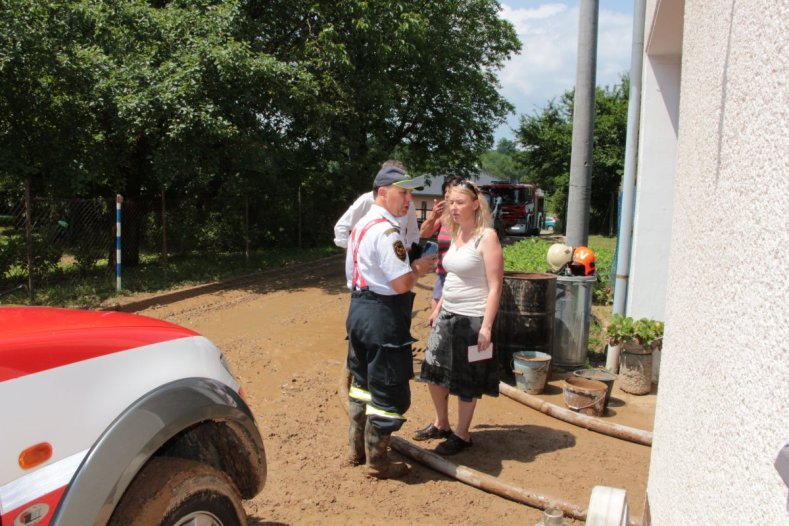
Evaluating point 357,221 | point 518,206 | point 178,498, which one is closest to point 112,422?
point 178,498

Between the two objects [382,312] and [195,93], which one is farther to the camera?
[195,93]

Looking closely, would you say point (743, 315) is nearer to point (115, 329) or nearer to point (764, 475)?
point (764, 475)

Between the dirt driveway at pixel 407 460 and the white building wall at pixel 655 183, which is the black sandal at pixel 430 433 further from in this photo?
the white building wall at pixel 655 183

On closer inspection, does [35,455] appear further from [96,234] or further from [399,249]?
[96,234]

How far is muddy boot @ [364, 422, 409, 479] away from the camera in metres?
3.75

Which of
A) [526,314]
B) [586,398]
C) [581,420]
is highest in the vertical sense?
[526,314]

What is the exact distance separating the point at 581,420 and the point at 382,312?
2170 millimetres

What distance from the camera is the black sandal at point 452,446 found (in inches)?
168

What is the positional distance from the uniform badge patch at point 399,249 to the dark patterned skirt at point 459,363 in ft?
2.73

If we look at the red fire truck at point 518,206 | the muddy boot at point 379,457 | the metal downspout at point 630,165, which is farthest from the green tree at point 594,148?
the muddy boot at point 379,457

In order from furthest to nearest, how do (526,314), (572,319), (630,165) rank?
(630,165) → (572,319) → (526,314)

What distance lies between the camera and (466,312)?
414 centimetres

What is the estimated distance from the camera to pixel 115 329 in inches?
88.9

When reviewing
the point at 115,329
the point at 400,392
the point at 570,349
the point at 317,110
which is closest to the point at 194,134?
the point at 317,110
